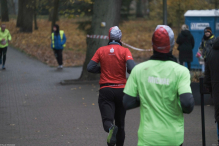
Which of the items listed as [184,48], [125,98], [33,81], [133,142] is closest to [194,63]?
[184,48]

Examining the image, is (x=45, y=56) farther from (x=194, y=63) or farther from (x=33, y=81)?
(x=194, y=63)

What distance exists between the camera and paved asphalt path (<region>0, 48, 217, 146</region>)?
626 centimetres

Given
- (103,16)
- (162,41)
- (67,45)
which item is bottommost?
(67,45)

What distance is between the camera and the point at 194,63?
1516 centimetres

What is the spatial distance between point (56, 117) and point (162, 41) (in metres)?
5.19

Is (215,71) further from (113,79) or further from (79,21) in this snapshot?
(79,21)

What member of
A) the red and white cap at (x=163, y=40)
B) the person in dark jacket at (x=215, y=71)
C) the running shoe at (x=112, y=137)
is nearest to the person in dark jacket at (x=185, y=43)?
the person in dark jacket at (x=215, y=71)

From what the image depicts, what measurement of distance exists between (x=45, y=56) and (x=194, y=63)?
324 inches

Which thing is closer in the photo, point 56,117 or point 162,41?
point 162,41

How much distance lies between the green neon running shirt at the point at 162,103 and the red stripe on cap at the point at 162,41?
110 millimetres

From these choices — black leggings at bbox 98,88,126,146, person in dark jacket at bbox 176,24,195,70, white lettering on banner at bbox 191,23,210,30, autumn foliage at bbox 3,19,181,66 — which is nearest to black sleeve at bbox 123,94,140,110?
black leggings at bbox 98,88,126,146

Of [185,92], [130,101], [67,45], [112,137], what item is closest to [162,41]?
[185,92]

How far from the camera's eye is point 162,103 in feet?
9.94

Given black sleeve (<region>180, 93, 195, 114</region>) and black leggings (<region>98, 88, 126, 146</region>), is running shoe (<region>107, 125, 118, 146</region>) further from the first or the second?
black sleeve (<region>180, 93, 195, 114</region>)
